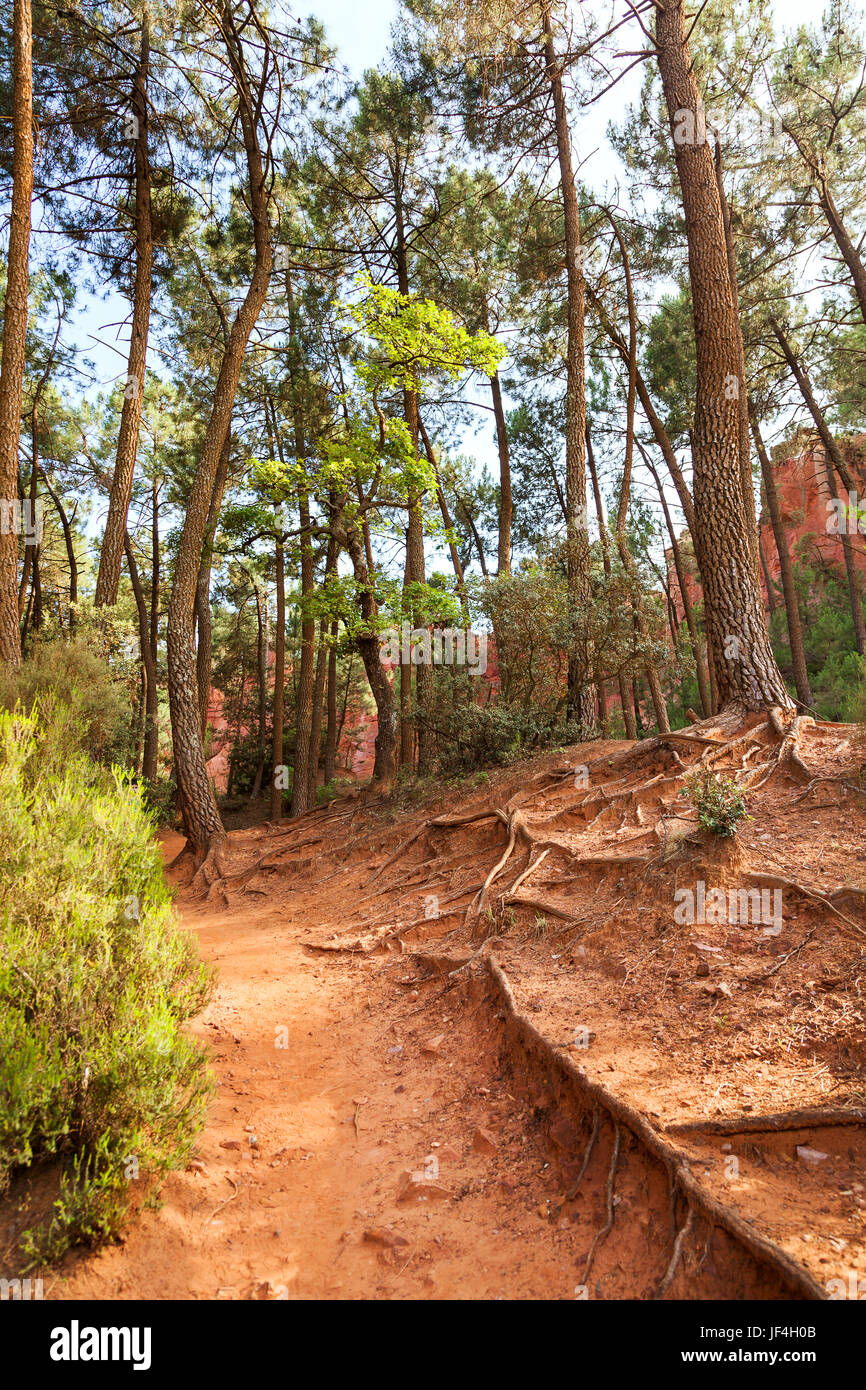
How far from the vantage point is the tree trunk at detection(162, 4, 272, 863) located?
10.6 meters

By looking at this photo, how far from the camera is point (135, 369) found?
11.5m

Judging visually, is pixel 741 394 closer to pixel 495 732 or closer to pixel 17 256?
pixel 495 732

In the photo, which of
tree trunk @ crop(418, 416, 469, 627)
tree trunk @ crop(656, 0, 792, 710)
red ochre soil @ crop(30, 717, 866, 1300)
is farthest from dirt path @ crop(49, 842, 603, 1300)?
tree trunk @ crop(418, 416, 469, 627)

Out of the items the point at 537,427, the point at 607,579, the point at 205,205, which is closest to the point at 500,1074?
the point at 607,579

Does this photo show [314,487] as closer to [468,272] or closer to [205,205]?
[205,205]

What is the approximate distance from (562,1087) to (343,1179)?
3.73 feet

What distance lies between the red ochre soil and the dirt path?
1 cm

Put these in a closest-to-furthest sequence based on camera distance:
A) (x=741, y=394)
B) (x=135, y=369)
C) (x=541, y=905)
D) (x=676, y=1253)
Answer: (x=676, y=1253), (x=541, y=905), (x=741, y=394), (x=135, y=369)

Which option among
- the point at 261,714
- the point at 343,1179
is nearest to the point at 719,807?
the point at 343,1179

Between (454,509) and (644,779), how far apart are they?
17.0 m

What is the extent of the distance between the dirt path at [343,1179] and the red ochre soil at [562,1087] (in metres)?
0.01

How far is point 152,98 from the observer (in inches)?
466

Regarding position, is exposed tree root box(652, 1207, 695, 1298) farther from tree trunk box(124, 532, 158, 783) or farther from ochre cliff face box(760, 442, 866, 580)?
ochre cliff face box(760, 442, 866, 580)
